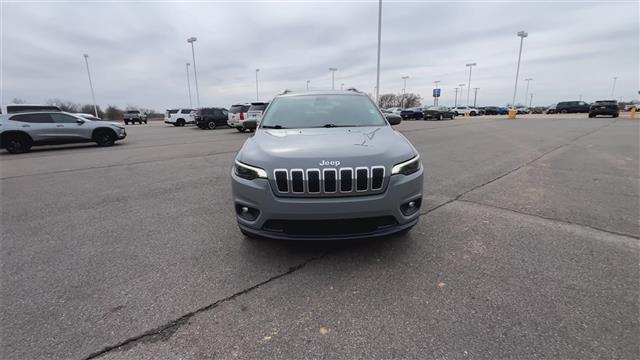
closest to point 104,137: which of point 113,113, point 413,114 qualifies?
point 413,114

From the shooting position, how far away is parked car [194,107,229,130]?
2511 centimetres

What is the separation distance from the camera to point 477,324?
2.25 m

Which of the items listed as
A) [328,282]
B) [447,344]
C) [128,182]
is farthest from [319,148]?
[128,182]

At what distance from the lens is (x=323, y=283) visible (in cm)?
275

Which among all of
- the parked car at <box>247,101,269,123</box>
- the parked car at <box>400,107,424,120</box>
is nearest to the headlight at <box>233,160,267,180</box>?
the parked car at <box>247,101,269,123</box>

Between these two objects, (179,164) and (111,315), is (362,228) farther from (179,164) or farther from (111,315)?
(179,164)

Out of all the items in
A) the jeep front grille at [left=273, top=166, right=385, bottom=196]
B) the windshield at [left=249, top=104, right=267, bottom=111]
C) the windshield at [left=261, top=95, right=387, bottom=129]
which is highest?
the windshield at [left=249, top=104, right=267, bottom=111]

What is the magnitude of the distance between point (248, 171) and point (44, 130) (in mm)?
14105

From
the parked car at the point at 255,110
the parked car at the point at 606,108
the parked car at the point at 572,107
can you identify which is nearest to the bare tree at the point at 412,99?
the parked car at the point at 572,107

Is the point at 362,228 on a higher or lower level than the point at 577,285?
higher

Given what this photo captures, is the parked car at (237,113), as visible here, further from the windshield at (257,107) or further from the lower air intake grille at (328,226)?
the lower air intake grille at (328,226)

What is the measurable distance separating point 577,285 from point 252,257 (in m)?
2.94

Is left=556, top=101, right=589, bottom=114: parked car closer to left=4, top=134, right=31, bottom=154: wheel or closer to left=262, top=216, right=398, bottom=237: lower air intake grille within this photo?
left=262, top=216, right=398, bottom=237: lower air intake grille

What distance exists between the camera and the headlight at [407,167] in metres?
2.84
